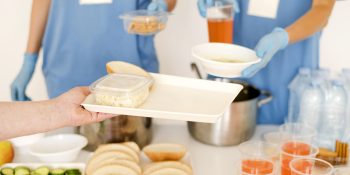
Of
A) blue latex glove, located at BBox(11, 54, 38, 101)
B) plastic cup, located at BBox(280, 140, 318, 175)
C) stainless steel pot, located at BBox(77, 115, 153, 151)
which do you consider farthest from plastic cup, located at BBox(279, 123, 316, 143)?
blue latex glove, located at BBox(11, 54, 38, 101)

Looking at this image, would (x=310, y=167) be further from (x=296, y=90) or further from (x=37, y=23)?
(x=37, y=23)

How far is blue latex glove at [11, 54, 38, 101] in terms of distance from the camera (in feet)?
6.38

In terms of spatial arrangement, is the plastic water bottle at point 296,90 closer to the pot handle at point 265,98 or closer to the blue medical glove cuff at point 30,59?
the pot handle at point 265,98

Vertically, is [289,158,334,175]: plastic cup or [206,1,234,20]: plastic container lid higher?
[206,1,234,20]: plastic container lid

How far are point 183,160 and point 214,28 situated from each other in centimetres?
51

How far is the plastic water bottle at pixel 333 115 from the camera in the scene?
1.52 metres

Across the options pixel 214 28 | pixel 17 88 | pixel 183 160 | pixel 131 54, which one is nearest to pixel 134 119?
pixel 183 160

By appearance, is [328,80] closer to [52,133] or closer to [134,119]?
[134,119]

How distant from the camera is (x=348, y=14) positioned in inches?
99.7

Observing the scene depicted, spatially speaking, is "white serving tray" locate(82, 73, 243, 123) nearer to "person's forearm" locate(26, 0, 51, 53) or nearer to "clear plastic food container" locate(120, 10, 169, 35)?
"clear plastic food container" locate(120, 10, 169, 35)

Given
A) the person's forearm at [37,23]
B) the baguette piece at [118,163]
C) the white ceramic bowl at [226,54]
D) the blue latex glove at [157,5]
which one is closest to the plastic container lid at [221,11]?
the white ceramic bowl at [226,54]

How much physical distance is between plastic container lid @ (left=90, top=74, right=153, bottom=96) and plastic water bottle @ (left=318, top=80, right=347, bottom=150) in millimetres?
679

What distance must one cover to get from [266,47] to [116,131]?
1.91 feet

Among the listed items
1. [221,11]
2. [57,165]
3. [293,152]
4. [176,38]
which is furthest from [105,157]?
[176,38]
